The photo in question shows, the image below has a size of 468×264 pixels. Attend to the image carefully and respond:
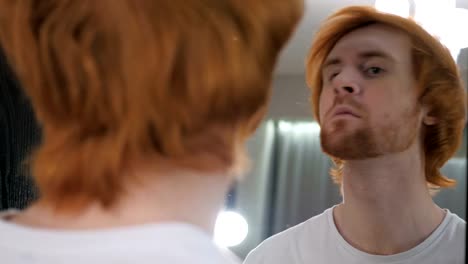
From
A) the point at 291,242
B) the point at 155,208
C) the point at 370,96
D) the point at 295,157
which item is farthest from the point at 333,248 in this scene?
the point at 295,157

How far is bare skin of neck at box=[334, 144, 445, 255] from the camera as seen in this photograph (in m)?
0.70

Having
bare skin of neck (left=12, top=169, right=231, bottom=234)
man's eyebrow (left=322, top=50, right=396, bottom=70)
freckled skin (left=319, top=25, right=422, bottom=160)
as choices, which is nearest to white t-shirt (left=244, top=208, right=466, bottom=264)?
freckled skin (left=319, top=25, right=422, bottom=160)

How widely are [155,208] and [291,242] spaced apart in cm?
47

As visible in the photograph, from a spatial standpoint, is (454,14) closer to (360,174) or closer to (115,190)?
(360,174)

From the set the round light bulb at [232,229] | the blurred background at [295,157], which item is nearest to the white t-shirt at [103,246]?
the blurred background at [295,157]

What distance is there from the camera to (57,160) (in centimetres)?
31

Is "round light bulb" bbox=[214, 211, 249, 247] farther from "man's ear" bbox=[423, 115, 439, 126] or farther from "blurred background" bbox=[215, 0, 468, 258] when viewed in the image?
"man's ear" bbox=[423, 115, 439, 126]

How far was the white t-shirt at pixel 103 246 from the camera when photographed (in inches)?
11.7

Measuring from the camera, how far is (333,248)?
711mm

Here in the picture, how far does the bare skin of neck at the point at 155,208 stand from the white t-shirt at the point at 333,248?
0.39 m

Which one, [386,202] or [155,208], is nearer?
[155,208]

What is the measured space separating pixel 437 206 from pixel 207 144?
0.51 m

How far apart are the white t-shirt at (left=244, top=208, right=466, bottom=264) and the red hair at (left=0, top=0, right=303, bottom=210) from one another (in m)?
0.43

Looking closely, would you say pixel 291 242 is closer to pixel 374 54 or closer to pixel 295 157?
pixel 374 54
